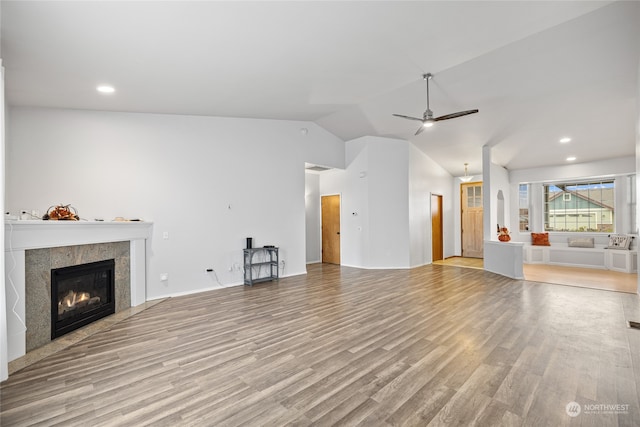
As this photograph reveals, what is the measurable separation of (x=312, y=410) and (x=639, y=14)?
5.16m

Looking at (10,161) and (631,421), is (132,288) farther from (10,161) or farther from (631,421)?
(631,421)

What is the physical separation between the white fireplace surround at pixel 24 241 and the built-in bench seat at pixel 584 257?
9862 millimetres

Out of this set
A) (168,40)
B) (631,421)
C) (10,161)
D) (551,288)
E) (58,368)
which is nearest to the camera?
(631,421)

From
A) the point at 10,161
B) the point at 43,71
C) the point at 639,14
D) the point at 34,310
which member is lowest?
the point at 34,310

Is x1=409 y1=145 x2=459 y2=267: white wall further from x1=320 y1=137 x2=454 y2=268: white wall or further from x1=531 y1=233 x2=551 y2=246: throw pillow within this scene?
x1=531 y1=233 x2=551 y2=246: throw pillow

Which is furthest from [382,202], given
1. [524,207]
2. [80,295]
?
[80,295]

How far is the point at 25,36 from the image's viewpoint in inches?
108

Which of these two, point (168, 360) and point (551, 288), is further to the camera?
point (551, 288)

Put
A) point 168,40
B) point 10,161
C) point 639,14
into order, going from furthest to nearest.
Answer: point 10,161, point 639,14, point 168,40

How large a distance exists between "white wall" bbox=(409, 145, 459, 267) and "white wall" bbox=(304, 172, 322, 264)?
8.71ft

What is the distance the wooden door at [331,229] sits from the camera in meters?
8.33

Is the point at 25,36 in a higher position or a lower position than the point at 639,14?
lower

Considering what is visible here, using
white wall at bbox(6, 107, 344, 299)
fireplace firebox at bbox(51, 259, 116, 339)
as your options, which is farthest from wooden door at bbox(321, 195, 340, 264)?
fireplace firebox at bbox(51, 259, 116, 339)

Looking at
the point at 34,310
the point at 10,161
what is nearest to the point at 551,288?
the point at 34,310
